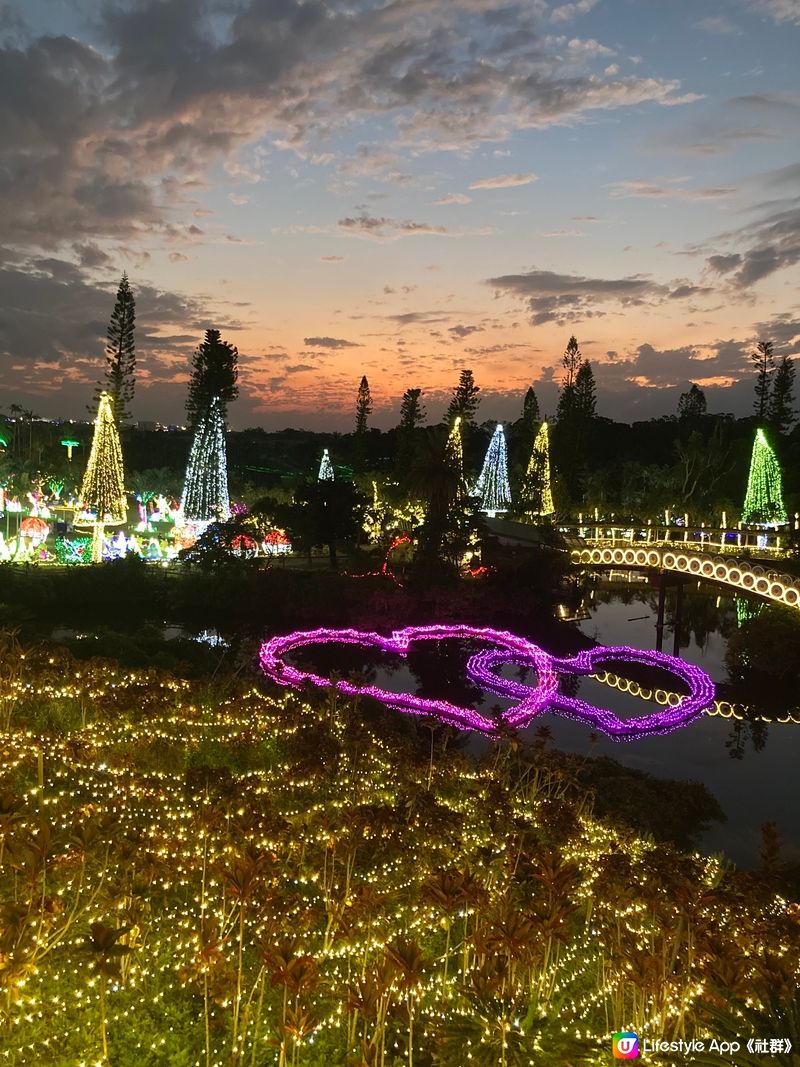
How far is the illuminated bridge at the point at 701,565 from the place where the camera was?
1511 cm

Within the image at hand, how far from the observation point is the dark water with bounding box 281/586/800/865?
8.86 m

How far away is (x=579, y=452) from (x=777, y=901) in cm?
3401

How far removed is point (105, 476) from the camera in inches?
791

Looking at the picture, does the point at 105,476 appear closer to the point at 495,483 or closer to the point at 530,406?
the point at 495,483

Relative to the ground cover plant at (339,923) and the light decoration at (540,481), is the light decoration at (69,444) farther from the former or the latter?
the ground cover plant at (339,923)

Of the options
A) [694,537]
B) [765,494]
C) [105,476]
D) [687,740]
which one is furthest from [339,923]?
[765,494]

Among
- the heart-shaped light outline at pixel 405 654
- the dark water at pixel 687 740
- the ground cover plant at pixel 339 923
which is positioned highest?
the ground cover plant at pixel 339 923

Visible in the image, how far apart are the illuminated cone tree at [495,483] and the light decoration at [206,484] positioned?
502 inches

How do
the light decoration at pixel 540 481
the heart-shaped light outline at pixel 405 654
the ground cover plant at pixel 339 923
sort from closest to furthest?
the ground cover plant at pixel 339 923, the heart-shaped light outline at pixel 405 654, the light decoration at pixel 540 481

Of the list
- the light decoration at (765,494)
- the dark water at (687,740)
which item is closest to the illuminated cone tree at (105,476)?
the dark water at (687,740)

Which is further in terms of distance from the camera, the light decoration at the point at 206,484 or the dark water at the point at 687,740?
the light decoration at the point at 206,484

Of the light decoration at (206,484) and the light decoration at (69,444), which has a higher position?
the light decoration at (69,444)

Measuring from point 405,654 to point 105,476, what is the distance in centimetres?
1001

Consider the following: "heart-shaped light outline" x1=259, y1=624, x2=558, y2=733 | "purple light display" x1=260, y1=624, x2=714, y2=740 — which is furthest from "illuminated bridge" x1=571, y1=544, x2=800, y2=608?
"heart-shaped light outline" x1=259, y1=624, x2=558, y2=733
